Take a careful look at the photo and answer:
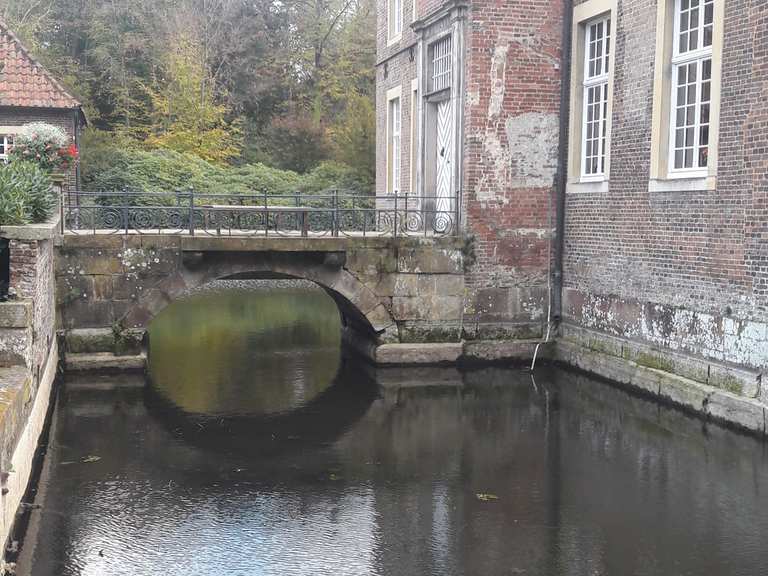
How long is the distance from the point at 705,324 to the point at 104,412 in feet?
23.2

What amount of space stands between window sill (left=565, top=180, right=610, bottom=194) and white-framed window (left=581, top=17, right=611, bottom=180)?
0.30 feet

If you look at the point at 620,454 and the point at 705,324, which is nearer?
the point at 620,454

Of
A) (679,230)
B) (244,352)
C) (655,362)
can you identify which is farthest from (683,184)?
(244,352)

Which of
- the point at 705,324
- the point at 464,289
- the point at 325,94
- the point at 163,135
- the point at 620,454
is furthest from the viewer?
the point at 325,94

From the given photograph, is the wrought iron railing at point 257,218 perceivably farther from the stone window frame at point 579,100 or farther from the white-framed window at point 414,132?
the stone window frame at point 579,100

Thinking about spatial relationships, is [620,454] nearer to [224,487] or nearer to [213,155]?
[224,487]

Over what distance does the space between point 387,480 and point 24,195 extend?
16.9ft

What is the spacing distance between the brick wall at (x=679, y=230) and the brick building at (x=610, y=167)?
0.07ft

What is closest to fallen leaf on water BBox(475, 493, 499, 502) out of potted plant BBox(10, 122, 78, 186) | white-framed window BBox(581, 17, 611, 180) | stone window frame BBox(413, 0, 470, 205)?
white-framed window BBox(581, 17, 611, 180)

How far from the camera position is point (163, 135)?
3055 centimetres

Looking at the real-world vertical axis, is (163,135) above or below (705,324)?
above

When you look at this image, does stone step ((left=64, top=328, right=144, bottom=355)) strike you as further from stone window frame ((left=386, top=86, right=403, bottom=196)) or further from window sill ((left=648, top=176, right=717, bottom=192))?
window sill ((left=648, top=176, right=717, bottom=192))

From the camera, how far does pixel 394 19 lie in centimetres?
1794

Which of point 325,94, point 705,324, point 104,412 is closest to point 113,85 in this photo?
point 325,94
